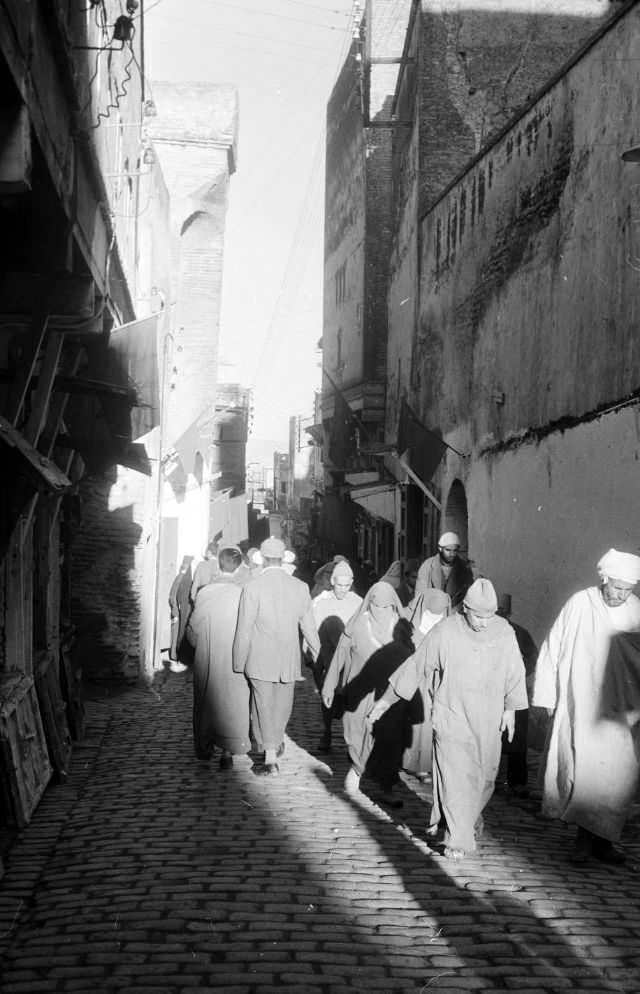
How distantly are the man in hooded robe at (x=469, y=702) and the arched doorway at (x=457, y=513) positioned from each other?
9.58 metres

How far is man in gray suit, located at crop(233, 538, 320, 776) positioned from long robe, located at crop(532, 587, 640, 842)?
230cm

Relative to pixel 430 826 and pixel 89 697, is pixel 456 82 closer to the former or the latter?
pixel 89 697

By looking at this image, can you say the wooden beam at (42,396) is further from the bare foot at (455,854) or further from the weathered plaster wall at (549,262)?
the weathered plaster wall at (549,262)

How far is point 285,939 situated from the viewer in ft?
14.9

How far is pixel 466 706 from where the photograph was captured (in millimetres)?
6039

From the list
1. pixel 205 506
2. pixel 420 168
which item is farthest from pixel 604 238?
pixel 205 506

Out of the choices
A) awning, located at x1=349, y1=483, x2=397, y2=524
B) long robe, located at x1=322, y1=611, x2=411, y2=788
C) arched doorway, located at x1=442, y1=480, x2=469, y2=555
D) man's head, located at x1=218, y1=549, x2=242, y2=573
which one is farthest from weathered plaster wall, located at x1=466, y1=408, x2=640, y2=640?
awning, located at x1=349, y1=483, x2=397, y2=524

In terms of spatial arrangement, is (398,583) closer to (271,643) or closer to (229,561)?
(229,561)

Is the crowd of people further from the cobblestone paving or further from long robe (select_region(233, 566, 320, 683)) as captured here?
the cobblestone paving

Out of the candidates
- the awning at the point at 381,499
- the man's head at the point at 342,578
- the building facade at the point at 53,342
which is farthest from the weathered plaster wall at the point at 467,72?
the man's head at the point at 342,578

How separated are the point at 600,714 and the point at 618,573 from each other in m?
0.76

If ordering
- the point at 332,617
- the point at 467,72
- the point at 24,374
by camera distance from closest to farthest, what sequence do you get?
the point at 24,374
the point at 332,617
the point at 467,72

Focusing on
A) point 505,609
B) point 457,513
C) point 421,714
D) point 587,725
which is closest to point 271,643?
point 421,714

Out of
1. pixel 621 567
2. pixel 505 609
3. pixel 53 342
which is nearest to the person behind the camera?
pixel 621 567
